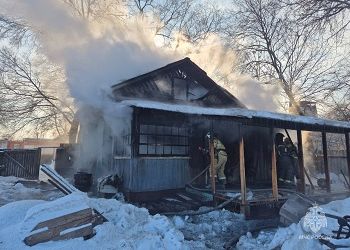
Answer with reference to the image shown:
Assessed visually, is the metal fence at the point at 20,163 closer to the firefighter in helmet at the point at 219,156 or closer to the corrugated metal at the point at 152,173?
the corrugated metal at the point at 152,173

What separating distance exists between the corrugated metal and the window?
10.4 inches

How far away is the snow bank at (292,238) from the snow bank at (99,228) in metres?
1.40

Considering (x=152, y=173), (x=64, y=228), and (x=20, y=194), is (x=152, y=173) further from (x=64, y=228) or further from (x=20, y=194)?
(x=20, y=194)

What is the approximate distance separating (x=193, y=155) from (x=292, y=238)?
5992 mm

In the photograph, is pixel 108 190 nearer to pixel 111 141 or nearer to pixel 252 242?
pixel 111 141

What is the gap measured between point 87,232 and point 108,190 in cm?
436

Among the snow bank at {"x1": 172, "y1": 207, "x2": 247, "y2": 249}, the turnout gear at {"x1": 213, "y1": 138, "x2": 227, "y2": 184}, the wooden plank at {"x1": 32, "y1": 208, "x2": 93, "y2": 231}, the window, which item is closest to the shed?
the window

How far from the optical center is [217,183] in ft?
36.6

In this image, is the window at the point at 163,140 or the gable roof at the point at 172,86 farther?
the gable roof at the point at 172,86

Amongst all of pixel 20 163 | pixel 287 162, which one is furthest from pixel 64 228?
pixel 20 163

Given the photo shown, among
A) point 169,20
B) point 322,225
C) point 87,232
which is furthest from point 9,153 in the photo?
point 169,20

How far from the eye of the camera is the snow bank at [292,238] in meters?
5.27

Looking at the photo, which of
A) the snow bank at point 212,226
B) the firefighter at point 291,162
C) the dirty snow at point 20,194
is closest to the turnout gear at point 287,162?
the firefighter at point 291,162

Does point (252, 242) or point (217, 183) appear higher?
point (217, 183)
